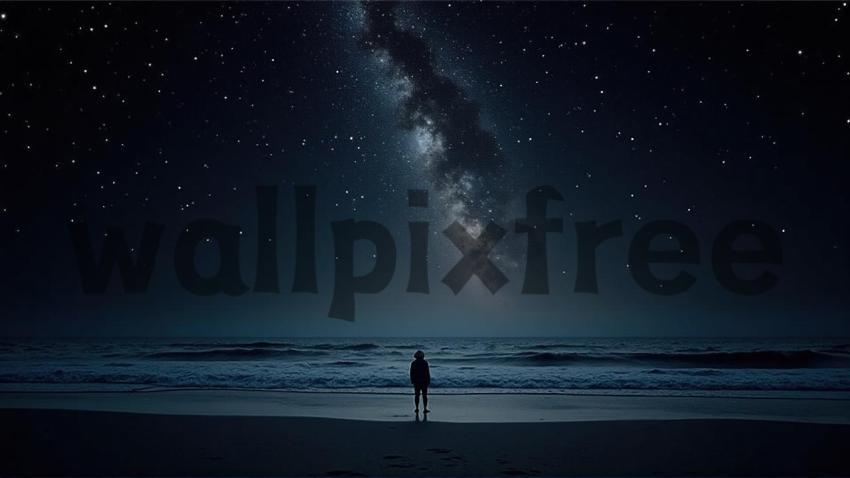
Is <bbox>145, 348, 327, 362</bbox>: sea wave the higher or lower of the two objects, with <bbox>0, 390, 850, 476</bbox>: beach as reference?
lower

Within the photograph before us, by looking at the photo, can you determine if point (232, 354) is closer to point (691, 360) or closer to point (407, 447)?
point (691, 360)

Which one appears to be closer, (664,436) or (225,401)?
(664,436)

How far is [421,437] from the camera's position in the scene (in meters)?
8.45

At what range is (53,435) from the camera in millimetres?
8617

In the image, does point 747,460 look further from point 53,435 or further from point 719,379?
point 719,379

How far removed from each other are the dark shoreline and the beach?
1.0 inches

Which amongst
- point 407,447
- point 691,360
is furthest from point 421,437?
point 691,360

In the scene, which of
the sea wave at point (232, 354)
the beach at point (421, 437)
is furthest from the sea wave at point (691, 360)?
the beach at point (421, 437)

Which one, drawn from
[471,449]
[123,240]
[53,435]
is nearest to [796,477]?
[471,449]

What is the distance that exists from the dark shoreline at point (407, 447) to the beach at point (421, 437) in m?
0.02

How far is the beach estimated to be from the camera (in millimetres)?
6820

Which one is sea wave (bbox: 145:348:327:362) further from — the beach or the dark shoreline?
the dark shoreline

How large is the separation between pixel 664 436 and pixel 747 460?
60.6 inches

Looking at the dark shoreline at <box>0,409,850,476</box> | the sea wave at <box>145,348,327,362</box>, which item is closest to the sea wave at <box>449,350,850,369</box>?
the sea wave at <box>145,348,327,362</box>
